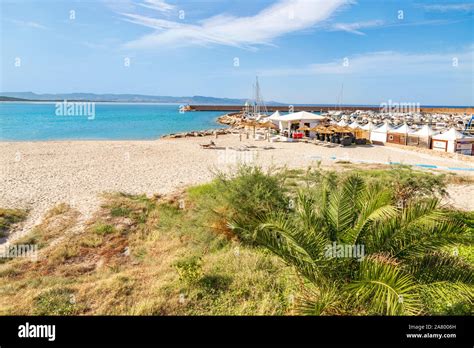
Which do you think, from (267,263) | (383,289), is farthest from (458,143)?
(383,289)

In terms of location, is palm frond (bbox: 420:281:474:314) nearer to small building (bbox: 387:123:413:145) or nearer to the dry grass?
the dry grass

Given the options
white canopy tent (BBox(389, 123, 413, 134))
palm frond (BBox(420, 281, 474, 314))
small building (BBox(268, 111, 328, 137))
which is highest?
small building (BBox(268, 111, 328, 137))

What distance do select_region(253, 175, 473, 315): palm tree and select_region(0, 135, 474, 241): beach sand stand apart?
13.6 ft

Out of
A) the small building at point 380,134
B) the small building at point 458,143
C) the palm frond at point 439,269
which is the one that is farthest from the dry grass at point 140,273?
the small building at point 380,134

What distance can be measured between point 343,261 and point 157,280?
273 cm

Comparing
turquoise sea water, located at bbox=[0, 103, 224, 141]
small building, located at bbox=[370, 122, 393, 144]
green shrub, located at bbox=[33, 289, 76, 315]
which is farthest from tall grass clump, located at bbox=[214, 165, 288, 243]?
small building, located at bbox=[370, 122, 393, 144]

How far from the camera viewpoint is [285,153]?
2019 cm

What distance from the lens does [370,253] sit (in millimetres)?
3502

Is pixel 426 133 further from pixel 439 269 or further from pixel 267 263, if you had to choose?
pixel 439 269

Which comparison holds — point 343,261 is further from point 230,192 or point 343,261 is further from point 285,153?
point 285,153

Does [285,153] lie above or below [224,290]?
above

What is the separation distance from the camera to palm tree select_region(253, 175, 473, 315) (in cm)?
310

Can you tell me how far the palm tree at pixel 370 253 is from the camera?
3.10 m
